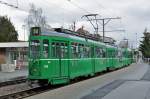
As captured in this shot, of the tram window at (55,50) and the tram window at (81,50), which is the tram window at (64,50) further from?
the tram window at (81,50)

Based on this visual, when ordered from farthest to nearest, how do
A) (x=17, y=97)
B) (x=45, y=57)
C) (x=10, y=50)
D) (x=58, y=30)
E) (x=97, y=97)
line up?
(x=10, y=50), (x=58, y=30), (x=45, y=57), (x=17, y=97), (x=97, y=97)

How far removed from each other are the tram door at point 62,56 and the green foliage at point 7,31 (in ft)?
221

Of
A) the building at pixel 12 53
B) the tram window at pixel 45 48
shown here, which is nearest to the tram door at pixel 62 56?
the tram window at pixel 45 48

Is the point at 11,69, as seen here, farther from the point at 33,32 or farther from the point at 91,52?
the point at 33,32

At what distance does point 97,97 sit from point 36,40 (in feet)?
19.9

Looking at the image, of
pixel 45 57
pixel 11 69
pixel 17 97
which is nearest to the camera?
pixel 17 97

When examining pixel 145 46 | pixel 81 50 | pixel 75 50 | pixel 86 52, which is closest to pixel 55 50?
pixel 75 50

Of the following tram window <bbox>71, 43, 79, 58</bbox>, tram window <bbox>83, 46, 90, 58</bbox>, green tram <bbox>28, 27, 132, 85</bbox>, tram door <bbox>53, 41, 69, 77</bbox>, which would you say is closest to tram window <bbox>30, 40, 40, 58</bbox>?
green tram <bbox>28, 27, 132, 85</bbox>

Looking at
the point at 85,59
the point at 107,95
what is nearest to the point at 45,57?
the point at 107,95

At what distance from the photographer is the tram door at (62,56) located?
22930 millimetres

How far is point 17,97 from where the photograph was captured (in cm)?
1875

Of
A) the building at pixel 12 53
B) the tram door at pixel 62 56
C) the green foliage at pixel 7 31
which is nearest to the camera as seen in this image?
the tram door at pixel 62 56

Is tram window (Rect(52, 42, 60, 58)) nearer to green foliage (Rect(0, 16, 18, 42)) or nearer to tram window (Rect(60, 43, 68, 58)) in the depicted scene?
tram window (Rect(60, 43, 68, 58))

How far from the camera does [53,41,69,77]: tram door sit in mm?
22930
